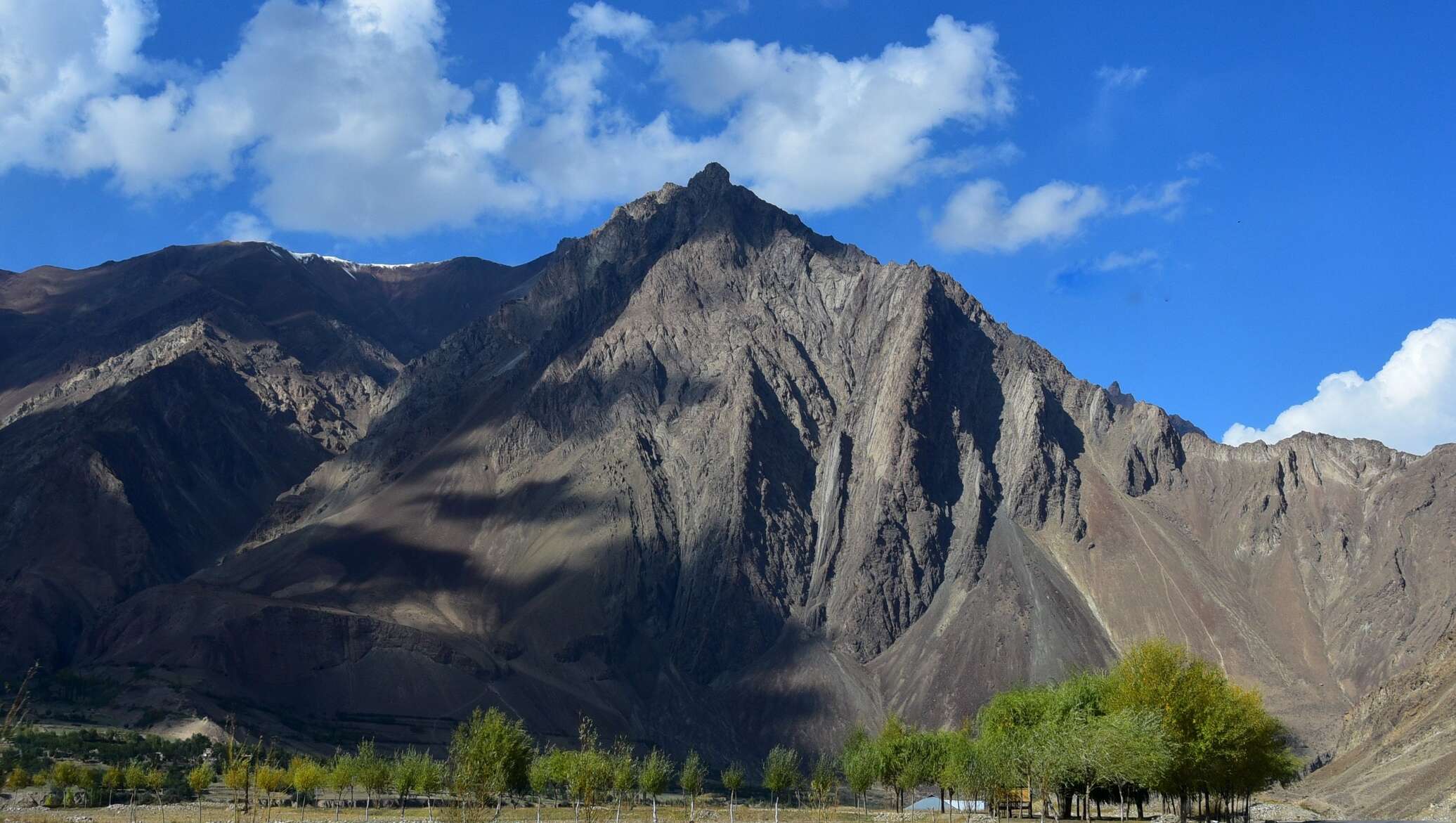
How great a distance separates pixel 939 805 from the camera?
462 ft

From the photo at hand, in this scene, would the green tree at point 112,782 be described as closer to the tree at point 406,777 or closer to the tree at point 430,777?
the tree at point 406,777

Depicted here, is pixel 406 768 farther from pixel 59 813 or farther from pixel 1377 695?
pixel 1377 695

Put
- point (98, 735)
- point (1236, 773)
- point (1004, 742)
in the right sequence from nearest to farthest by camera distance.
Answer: point (1236, 773) < point (1004, 742) < point (98, 735)

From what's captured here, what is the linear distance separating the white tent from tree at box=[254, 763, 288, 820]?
5203 centimetres

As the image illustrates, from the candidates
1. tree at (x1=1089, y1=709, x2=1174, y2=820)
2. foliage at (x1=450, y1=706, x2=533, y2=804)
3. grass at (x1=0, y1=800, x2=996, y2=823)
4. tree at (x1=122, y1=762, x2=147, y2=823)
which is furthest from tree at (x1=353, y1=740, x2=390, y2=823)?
tree at (x1=1089, y1=709, x2=1174, y2=820)

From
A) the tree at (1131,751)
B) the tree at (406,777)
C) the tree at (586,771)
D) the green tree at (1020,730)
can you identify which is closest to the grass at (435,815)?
the tree at (586,771)

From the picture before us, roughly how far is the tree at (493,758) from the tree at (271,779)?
502 inches

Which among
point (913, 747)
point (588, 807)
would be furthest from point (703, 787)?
point (588, 807)

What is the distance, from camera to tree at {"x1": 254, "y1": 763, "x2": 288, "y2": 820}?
90.0 m

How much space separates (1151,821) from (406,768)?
53.8 metres

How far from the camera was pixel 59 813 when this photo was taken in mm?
97688

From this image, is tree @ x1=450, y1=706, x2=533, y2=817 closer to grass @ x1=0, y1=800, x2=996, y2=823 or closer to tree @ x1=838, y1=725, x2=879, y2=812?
grass @ x1=0, y1=800, x2=996, y2=823

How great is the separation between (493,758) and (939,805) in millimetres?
74281

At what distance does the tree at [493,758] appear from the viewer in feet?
221
